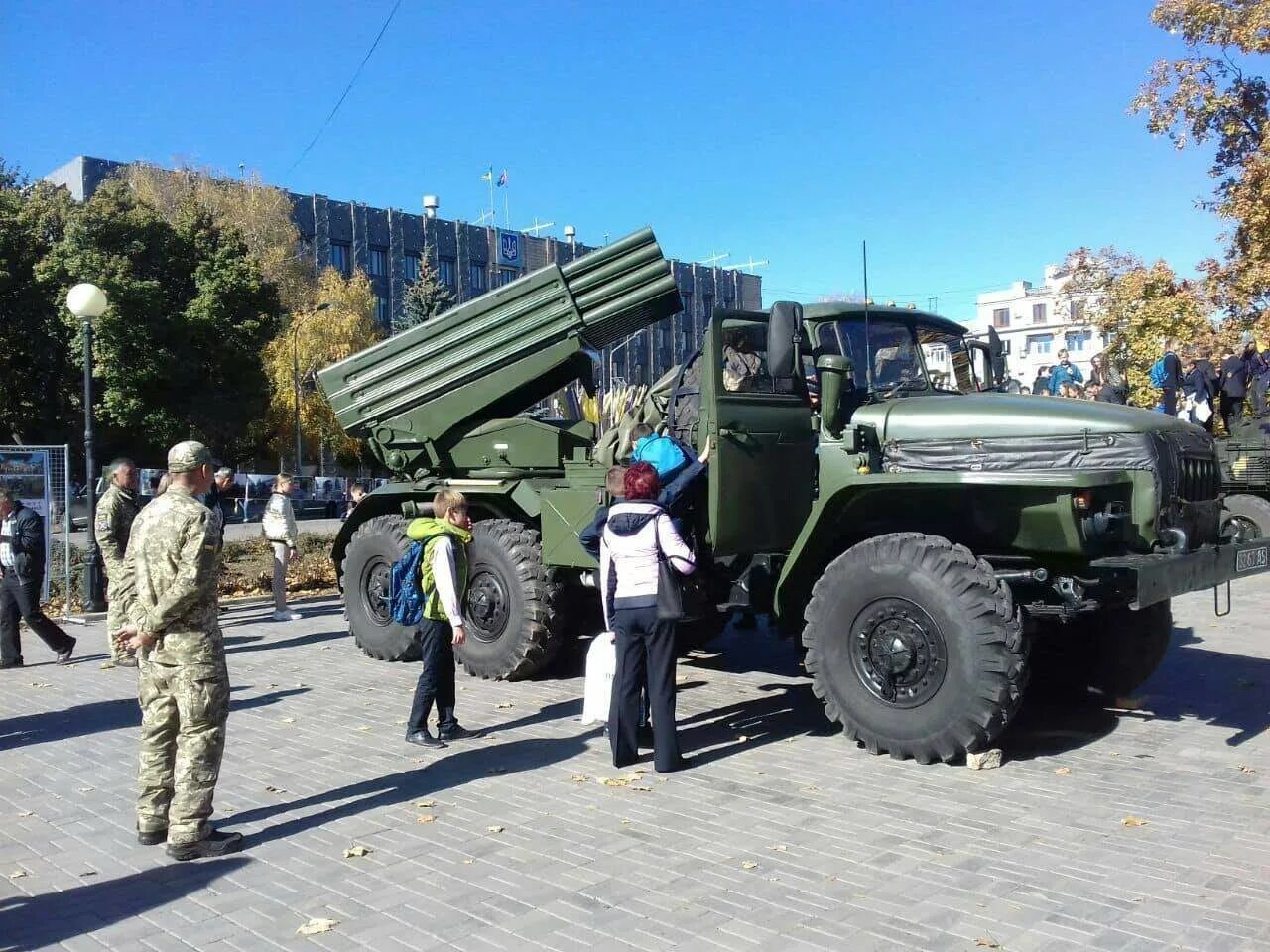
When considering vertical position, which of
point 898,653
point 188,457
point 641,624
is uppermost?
point 188,457

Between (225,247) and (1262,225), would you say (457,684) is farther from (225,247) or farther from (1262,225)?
(225,247)

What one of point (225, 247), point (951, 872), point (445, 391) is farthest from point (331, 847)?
point (225, 247)

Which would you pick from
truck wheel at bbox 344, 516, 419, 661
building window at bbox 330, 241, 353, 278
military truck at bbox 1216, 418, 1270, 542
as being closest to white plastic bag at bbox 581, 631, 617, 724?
truck wheel at bbox 344, 516, 419, 661

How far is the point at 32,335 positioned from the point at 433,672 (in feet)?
103

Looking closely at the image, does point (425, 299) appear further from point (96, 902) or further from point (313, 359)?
point (96, 902)

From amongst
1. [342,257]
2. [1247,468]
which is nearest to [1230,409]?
[1247,468]

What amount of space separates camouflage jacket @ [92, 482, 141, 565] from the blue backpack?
3.34 metres

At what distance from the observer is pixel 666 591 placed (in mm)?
6188

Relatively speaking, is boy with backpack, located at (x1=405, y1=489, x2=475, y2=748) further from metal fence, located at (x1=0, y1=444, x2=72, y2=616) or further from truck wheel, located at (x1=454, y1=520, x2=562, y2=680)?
metal fence, located at (x1=0, y1=444, x2=72, y2=616)

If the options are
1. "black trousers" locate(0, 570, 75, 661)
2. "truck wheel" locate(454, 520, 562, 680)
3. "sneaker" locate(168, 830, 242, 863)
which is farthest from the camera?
"black trousers" locate(0, 570, 75, 661)

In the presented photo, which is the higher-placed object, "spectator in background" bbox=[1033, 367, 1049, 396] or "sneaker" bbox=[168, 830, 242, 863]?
"spectator in background" bbox=[1033, 367, 1049, 396]

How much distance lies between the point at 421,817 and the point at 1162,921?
10.8 ft

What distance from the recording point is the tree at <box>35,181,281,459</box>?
108ft

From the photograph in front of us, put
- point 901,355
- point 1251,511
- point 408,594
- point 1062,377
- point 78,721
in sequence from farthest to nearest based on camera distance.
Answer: point 1251,511 < point 1062,377 < point 78,721 < point 901,355 < point 408,594
